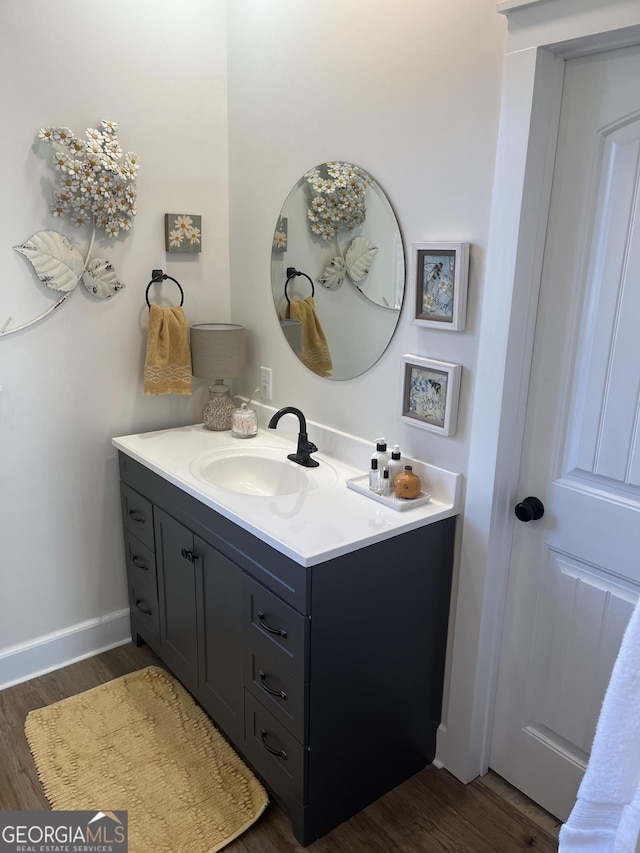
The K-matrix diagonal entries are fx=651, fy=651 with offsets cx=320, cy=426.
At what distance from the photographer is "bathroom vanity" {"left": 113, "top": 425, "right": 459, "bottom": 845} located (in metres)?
1.61

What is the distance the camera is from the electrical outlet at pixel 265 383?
2.44 m

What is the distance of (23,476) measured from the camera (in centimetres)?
224

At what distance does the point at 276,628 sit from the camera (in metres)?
1.67

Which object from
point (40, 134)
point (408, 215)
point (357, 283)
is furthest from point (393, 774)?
point (40, 134)

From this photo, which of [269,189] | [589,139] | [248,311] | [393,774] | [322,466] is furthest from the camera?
[248,311]

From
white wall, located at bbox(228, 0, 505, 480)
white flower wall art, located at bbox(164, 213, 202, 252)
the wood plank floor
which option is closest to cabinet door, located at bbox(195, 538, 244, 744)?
the wood plank floor

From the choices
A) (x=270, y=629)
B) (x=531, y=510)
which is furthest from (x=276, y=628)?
(x=531, y=510)

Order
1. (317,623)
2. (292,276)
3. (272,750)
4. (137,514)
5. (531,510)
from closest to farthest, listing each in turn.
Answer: (317,623) < (531,510) < (272,750) < (292,276) < (137,514)

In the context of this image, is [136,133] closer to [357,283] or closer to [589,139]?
[357,283]

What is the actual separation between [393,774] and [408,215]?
160cm

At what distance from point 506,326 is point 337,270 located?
2.17 ft

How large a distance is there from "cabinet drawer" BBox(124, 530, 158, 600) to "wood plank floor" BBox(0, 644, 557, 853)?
0.61 m

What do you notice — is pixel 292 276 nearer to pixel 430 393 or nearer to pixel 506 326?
pixel 430 393

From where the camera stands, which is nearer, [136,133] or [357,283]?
[357,283]
